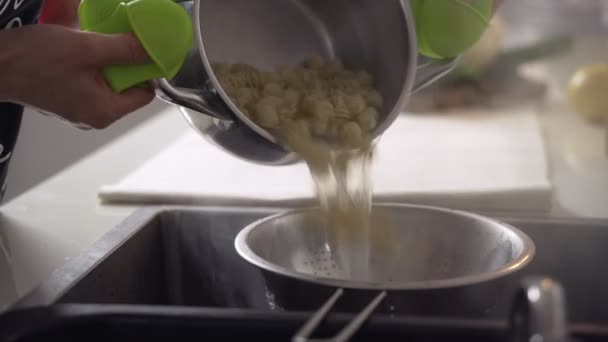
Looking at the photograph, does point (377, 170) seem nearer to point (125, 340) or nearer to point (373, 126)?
point (373, 126)

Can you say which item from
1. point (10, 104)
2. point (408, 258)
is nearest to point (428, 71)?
point (408, 258)

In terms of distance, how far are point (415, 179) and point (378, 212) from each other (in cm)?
27

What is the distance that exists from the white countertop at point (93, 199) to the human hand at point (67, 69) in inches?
7.0

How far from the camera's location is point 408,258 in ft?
2.50

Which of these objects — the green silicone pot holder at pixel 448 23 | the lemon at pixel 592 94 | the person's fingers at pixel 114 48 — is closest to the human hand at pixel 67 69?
the person's fingers at pixel 114 48

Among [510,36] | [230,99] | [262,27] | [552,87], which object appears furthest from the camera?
[510,36]

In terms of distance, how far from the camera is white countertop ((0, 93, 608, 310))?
0.79 metres

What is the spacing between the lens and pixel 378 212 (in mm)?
753

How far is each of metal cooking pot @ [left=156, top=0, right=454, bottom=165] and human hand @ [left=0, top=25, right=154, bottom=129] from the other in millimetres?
39

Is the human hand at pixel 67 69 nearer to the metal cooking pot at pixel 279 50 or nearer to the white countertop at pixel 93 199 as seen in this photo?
the metal cooking pot at pixel 279 50

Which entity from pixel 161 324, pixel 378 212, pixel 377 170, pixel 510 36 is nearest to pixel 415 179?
pixel 377 170

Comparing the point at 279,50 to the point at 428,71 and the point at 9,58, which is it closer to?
the point at 428,71

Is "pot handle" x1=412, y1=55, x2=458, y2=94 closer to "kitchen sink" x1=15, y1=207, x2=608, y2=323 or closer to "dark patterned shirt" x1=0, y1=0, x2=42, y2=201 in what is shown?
"kitchen sink" x1=15, y1=207, x2=608, y2=323

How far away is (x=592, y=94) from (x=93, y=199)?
808 mm
